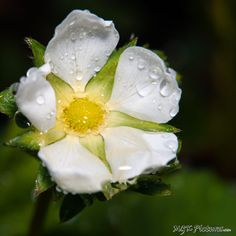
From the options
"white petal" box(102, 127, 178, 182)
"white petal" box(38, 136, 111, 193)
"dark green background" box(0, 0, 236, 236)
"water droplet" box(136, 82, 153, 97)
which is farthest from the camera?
"dark green background" box(0, 0, 236, 236)

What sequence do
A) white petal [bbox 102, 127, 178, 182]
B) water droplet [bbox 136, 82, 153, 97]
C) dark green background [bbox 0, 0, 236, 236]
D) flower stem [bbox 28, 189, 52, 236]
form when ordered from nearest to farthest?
white petal [bbox 102, 127, 178, 182], water droplet [bbox 136, 82, 153, 97], flower stem [bbox 28, 189, 52, 236], dark green background [bbox 0, 0, 236, 236]

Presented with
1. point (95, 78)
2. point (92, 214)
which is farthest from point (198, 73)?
point (95, 78)

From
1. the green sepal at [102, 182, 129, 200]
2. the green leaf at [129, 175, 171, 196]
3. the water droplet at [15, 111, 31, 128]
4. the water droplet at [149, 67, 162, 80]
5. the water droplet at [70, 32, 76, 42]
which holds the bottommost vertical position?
the green leaf at [129, 175, 171, 196]

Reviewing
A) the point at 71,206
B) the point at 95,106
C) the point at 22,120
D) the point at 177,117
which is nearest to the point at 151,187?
the point at 71,206

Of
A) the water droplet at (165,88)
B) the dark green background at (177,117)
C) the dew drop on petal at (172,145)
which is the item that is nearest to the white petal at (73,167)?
the dew drop on petal at (172,145)

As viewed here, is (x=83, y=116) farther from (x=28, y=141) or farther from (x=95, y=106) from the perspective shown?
(x=28, y=141)

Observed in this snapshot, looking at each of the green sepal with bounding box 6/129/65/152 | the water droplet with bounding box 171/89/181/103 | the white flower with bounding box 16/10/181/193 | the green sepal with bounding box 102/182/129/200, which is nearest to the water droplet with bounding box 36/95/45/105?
the white flower with bounding box 16/10/181/193

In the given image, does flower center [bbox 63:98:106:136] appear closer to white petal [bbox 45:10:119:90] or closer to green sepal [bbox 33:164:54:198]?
white petal [bbox 45:10:119:90]

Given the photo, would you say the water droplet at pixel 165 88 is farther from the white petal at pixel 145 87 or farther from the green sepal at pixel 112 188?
the green sepal at pixel 112 188
